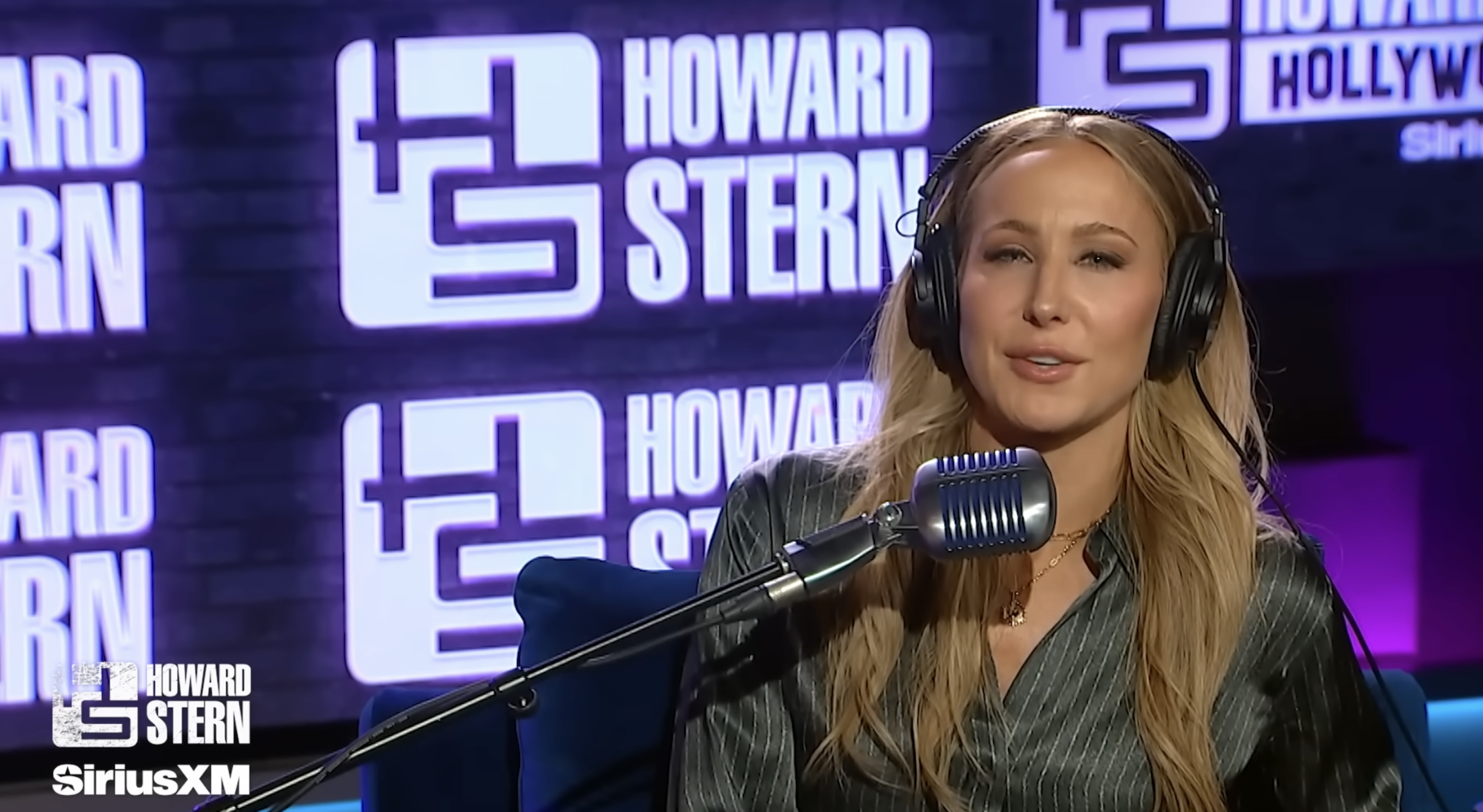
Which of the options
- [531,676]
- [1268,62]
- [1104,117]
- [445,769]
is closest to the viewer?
[531,676]

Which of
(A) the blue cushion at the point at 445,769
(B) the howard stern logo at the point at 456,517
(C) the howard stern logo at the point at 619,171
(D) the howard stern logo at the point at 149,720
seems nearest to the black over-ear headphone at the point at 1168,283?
(A) the blue cushion at the point at 445,769

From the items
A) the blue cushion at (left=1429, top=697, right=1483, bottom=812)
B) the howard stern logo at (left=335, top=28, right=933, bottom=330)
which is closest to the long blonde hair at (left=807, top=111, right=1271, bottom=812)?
the howard stern logo at (left=335, top=28, right=933, bottom=330)

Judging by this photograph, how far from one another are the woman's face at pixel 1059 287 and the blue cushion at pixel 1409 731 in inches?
18.8

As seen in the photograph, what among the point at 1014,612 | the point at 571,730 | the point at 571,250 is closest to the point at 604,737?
the point at 571,730

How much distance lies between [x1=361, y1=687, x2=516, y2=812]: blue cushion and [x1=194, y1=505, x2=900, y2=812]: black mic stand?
924mm

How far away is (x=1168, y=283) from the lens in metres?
1.55

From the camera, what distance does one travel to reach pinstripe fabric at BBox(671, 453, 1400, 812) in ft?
5.16

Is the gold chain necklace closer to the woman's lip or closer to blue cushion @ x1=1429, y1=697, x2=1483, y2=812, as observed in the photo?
the woman's lip

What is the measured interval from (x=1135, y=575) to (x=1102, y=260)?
0.30m

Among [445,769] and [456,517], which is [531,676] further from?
[456,517]

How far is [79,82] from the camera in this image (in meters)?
2.61

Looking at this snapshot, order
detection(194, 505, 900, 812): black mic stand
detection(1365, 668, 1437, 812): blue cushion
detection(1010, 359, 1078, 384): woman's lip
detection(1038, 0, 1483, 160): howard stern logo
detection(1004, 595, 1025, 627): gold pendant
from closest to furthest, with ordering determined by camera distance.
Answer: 1. detection(194, 505, 900, 812): black mic stand
2. detection(1010, 359, 1078, 384): woman's lip
3. detection(1004, 595, 1025, 627): gold pendant
4. detection(1365, 668, 1437, 812): blue cushion
5. detection(1038, 0, 1483, 160): howard stern logo

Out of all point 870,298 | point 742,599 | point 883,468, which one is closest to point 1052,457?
point 883,468

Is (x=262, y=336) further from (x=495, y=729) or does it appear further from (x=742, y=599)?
(x=742, y=599)
